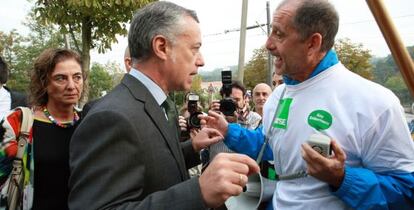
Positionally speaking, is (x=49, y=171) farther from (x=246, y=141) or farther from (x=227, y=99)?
(x=227, y=99)

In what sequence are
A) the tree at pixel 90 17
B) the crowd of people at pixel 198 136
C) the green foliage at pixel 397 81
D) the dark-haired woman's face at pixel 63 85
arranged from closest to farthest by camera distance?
the green foliage at pixel 397 81 < the crowd of people at pixel 198 136 < the dark-haired woman's face at pixel 63 85 < the tree at pixel 90 17

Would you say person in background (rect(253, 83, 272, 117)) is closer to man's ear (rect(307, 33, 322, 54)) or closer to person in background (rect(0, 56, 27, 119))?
person in background (rect(0, 56, 27, 119))

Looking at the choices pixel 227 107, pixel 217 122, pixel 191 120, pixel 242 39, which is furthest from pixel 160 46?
pixel 242 39

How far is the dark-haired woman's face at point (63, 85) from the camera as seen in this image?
2.53 meters

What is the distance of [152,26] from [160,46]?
0.09m

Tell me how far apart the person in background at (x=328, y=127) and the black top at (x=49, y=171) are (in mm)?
1273

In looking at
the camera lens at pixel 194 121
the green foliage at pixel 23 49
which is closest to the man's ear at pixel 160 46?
the camera lens at pixel 194 121

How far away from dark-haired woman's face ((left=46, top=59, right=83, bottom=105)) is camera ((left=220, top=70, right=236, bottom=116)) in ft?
4.00

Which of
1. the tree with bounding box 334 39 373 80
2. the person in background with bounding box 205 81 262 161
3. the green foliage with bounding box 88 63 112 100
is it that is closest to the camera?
the person in background with bounding box 205 81 262 161

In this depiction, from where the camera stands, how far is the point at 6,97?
406 cm

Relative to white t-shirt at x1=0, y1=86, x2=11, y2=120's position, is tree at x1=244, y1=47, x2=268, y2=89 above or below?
below

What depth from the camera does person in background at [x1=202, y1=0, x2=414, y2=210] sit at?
68.7 inches

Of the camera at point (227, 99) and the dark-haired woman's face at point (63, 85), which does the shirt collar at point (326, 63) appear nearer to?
the camera at point (227, 99)

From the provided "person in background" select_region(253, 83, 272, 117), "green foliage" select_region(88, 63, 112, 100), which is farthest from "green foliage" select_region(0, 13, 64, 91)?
"person in background" select_region(253, 83, 272, 117)
